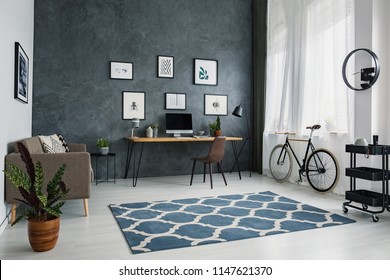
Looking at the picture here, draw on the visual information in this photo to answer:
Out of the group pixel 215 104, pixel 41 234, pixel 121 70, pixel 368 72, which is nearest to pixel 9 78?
pixel 41 234

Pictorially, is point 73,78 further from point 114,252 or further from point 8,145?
point 114,252

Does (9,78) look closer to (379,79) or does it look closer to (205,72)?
(205,72)

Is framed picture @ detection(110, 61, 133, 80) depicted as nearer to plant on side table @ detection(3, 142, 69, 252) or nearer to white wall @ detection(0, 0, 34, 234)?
white wall @ detection(0, 0, 34, 234)

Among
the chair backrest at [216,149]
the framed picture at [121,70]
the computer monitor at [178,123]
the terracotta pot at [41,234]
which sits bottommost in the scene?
the terracotta pot at [41,234]

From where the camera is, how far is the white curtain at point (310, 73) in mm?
4062

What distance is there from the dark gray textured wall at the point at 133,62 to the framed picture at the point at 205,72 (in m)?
0.09

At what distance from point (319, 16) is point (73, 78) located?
395 cm

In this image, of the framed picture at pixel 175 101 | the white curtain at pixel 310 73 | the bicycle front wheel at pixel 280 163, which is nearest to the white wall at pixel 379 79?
the white curtain at pixel 310 73

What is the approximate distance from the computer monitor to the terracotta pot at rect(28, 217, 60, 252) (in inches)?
128

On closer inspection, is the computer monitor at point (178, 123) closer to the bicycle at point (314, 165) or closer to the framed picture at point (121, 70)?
the framed picture at point (121, 70)

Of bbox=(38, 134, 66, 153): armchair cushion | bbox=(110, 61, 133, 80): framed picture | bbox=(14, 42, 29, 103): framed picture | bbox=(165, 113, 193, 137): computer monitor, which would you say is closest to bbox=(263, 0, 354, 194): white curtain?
bbox=(165, 113, 193, 137): computer monitor

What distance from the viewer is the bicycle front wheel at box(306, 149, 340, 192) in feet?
13.5

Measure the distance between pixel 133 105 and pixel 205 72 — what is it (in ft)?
4.97
